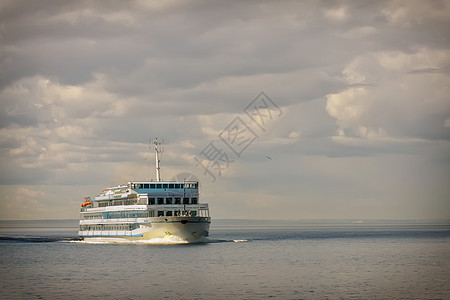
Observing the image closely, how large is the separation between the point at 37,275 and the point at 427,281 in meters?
45.0

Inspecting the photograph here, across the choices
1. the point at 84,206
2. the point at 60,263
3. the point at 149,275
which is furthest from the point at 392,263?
the point at 84,206

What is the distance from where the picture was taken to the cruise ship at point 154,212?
109 metres

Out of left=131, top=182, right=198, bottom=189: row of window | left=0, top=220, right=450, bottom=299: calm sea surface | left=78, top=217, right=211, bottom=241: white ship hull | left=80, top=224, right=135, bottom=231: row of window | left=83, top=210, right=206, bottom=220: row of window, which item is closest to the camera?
left=0, top=220, right=450, bottom=299: calm sea surface

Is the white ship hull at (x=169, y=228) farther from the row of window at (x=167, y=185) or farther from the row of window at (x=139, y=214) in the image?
the row of window at (x=167, y=185)

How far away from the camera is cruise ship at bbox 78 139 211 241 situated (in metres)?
109

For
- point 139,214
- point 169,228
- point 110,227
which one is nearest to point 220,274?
point 169,228

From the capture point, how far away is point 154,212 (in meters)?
112

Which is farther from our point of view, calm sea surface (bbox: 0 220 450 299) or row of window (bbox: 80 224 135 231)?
row of window (bbox: 80 224 135 231)

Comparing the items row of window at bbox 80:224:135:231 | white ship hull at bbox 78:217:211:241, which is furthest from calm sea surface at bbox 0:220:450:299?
row of window at bbox 80:224:135:231

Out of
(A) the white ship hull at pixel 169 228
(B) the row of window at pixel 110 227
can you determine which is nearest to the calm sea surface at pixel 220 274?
(A) the white ship hull at pixel 169 228

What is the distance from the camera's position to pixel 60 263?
9069 cm

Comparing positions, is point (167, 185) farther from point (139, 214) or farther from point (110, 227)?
point (110, 227)

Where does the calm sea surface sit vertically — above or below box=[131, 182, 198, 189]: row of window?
below

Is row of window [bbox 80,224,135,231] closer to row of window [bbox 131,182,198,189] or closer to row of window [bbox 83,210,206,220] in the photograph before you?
row of window [bbox 83,210,206,220]
